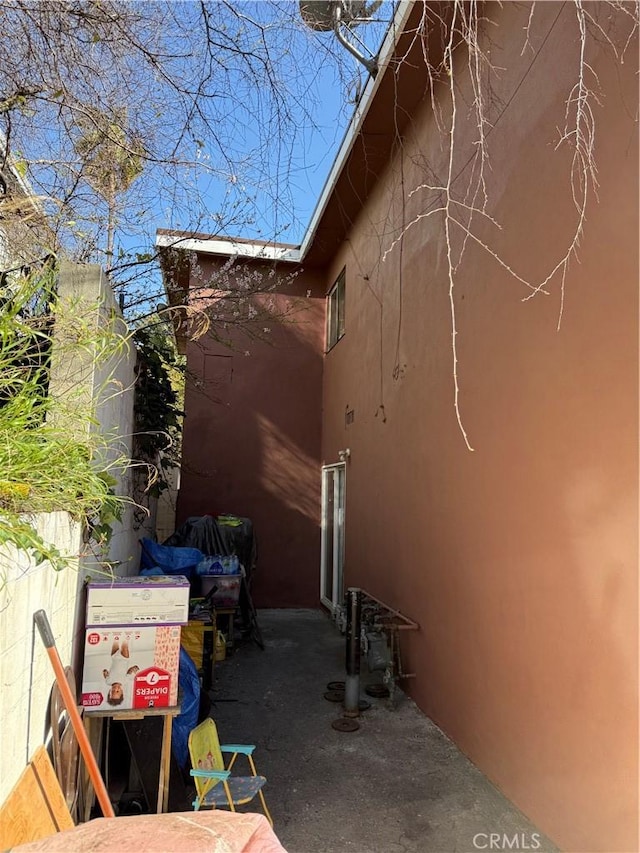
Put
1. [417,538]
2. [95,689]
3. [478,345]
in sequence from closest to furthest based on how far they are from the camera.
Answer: [95,689] → [478,345] → [417,538]

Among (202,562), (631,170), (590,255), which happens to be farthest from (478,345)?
(202,562)

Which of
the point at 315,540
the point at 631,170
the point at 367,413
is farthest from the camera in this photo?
the point at 315,540

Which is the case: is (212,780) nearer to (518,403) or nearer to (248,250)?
(518,403)

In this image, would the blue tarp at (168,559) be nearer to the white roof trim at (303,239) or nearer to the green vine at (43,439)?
the green vine at (43,439)

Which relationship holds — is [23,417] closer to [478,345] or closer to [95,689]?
[95,689]

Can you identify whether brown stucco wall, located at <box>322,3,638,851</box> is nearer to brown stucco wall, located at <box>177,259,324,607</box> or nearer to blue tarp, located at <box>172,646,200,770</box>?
blue tarp, located at <box>172,646,200,770</box>

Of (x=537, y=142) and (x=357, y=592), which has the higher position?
(x=537, y=142)

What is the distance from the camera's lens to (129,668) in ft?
9.24

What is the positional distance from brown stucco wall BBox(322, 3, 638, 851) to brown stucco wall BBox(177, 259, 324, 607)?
365 centimetres

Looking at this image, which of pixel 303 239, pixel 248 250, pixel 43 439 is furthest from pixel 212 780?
pixel 303 239

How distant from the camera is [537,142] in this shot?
336cm

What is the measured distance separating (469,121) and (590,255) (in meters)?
2.09

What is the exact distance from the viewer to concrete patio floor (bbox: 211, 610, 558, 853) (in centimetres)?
288

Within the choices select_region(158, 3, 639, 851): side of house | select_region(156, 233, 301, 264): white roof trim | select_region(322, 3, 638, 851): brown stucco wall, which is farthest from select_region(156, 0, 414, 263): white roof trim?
select_region(322, 3, 638, 851): brown stucco wall
